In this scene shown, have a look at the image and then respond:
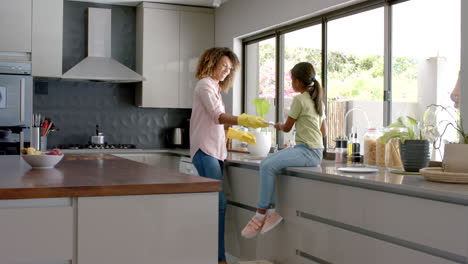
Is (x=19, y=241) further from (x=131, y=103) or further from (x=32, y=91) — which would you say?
(x=131, y=103)

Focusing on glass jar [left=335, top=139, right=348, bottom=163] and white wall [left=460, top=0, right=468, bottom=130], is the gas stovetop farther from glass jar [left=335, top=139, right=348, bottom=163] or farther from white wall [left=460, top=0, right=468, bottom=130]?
white wall [left=460, top=0, right=468, bottom=130]

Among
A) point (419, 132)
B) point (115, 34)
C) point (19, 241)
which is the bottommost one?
point (19, 241)

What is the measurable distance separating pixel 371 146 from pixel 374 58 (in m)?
0.65

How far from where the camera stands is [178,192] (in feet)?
6.53

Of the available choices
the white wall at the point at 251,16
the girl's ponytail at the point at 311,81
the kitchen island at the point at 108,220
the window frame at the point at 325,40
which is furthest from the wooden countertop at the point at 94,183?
the white wall at the point at 251,16

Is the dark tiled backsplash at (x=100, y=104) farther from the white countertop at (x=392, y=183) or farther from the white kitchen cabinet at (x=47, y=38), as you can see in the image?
the white countertop at (x=392, y=183)

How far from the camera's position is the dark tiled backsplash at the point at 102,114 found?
5684mm

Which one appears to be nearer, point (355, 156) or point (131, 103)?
point (355, 156)

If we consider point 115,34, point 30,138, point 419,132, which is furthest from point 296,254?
point 115,34

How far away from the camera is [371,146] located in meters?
3.45

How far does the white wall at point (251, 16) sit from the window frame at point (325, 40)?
0.06m

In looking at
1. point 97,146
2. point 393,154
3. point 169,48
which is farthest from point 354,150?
point 97,146

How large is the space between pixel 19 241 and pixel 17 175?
0.52 metres

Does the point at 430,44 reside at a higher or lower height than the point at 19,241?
higher
